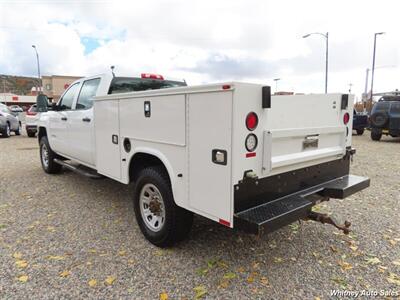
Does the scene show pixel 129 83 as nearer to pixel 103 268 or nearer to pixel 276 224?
pixel 103 268

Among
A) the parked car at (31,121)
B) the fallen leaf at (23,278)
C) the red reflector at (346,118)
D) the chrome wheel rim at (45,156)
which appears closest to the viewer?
the fallen leaf at (23,278)

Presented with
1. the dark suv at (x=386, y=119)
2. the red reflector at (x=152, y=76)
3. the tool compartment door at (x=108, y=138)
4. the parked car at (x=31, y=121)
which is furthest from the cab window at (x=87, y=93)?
the dark suv at (x=386, y=119)

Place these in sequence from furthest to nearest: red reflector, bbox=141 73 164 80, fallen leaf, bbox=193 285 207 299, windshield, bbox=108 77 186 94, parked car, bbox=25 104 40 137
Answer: parked car, bbox=25 104 40 137 < red reflector, bbox=141 73 164 80 < windshield, bbox=108 77 186 94 < fallen leaf, bbox=193 285 207 299

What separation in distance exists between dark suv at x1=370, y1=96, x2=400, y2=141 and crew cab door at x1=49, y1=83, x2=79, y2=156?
527 inches

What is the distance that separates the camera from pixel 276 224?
2580 mm

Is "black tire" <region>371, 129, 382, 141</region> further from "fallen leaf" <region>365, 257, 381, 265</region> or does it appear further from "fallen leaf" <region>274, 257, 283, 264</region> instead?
"fallen leaf" <region>274, 257, 283, 264</region>

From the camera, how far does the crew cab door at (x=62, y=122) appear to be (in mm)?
5555

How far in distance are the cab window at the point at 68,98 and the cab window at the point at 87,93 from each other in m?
0.36

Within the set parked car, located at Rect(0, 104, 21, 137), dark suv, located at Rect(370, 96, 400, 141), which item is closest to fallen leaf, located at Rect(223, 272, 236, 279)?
dark suv, located at Rect(370, 96, 400, 141)

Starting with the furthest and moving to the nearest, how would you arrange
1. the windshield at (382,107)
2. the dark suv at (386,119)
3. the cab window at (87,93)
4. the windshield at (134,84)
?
the windshield at (382,107), the dark suv at (386,119), the cab window at (87,93), the windshield at (134,84)

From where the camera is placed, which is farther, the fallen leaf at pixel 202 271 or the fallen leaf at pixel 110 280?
the fallen leaf at pixel 202 271

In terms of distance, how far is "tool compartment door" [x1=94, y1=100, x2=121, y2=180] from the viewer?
3975 millimetres

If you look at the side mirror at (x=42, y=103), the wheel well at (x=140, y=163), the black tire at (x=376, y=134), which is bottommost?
the black tire at (x=376, y=134)

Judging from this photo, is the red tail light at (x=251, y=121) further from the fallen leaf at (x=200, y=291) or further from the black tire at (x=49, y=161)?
the black tire at (x=49, y=161)
